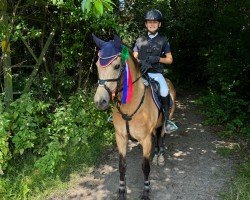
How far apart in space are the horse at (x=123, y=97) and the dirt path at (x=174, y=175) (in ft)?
1.58

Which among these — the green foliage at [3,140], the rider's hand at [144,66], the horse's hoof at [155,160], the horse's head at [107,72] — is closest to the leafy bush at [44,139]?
the green foliage at [3,140]

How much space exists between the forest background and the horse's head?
633mm

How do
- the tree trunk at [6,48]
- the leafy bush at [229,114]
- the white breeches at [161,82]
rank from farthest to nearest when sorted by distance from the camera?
the leafy bush at [229,114], the tree trunk at [6,48], the white breeches at [161,82]

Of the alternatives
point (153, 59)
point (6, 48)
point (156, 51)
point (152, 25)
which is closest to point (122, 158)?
point (153, 59)

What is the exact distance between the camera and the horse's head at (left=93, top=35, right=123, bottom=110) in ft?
13.0

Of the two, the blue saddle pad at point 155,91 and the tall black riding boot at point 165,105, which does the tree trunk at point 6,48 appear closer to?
the blue saddle pad at point 155,91

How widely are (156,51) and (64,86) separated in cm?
278

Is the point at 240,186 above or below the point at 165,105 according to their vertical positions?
below

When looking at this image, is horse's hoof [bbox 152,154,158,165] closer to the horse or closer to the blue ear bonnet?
the horse

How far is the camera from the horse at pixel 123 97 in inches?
159

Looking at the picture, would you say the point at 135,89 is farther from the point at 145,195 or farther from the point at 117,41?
the point at 145,195

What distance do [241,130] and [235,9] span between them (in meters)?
3.17

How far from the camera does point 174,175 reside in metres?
5.96

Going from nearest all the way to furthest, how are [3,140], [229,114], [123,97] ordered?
1. [123,97]
2. [3,140]
3. [229,114]
